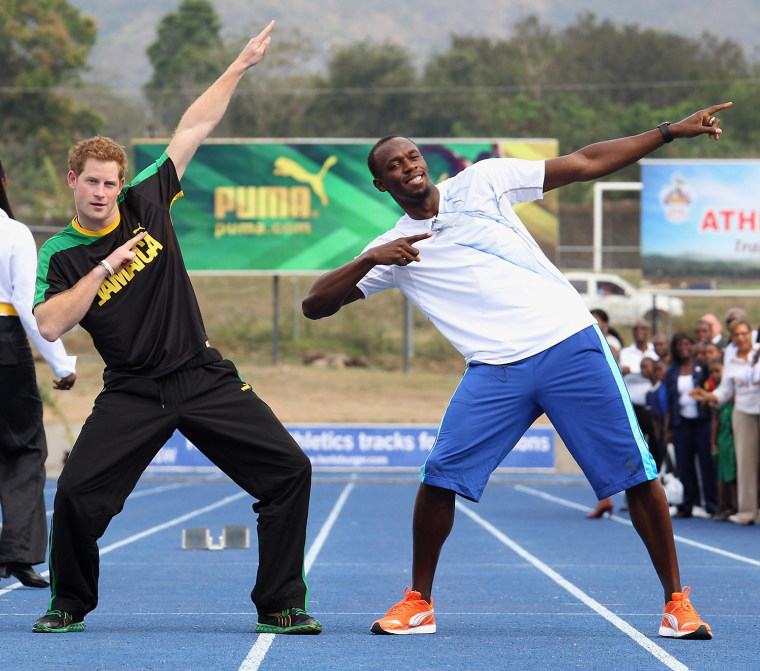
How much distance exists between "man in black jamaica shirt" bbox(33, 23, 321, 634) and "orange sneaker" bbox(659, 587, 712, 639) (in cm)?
143

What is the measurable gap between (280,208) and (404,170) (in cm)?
2458

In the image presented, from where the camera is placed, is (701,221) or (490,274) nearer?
(490,274)

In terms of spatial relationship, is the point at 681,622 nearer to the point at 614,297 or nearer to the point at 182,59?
the point at 614,297

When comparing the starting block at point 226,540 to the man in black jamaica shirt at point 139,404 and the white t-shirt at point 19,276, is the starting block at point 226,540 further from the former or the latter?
the man in black jamaica shirt at point 139,404

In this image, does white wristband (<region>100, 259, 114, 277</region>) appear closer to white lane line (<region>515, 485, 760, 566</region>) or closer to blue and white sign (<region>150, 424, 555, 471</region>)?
white lane line (<region>515, 485, 760, 566</region>)

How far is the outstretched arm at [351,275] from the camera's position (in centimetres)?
550

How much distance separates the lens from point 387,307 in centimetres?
4644

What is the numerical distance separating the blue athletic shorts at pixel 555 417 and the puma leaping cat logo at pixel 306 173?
960 inches

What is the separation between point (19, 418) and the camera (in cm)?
723

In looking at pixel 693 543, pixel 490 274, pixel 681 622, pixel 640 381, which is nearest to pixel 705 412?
pixel 640 381

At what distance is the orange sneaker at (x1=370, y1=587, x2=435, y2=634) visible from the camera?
18.7 feet

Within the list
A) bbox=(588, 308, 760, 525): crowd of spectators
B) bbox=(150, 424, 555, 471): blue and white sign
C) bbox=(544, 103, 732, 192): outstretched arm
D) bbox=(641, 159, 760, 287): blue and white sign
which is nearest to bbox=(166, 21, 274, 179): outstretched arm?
bbox=(544, 103, 732, 192): outstretched arm

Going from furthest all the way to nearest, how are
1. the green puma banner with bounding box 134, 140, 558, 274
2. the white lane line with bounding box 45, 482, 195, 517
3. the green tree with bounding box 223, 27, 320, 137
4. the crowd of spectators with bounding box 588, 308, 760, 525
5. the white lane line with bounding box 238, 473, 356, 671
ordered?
the green tree with bounding box 223, 27, 320, 137
the green puma banner with bounding box 134, 140, 558, 274
the white lane line with bounding box 45, 482, 195, 517
the crowd of spectators with bounding box 588, 308, 760, 525
the white lane line with bounding box 238, 473, 356, 671

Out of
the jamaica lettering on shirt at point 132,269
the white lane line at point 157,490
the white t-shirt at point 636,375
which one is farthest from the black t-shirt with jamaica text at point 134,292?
the white lane line at point 157,490
